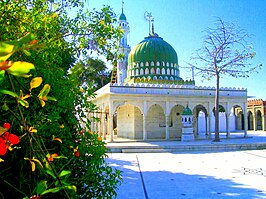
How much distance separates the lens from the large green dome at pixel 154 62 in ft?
56.9

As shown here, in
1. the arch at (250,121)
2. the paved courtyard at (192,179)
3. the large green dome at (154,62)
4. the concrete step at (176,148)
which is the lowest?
the paved courtyard at (192,179)

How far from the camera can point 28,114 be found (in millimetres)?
1799

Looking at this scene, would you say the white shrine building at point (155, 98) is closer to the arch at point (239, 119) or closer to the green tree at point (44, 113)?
the green tree at point (44, 113)

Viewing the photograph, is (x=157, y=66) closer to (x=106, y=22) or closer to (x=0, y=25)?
(x=106, y=22)

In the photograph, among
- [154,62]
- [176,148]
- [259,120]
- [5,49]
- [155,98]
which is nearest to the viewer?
[5,49]

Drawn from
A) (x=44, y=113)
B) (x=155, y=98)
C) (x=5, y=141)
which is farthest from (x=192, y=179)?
(x=155, y=98)

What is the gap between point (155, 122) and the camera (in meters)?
16.2

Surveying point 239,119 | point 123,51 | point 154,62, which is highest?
point 123,51

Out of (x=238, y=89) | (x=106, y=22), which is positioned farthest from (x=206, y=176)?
(x=238, y=89)

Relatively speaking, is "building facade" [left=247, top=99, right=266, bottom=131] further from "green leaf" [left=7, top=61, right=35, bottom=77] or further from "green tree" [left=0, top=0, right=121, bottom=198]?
"green leaf" [left=7, top=61, right=35, bottom=77]

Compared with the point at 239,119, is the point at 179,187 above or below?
below

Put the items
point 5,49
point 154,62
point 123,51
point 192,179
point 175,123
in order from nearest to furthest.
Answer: point 5,49
point 192,179
point 175,123
point 154,62
point 123,51

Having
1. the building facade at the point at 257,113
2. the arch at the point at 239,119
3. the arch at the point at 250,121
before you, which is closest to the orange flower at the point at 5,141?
the building facade at the point at 257,113

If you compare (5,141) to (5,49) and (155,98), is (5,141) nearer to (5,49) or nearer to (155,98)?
(5,49)
